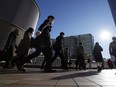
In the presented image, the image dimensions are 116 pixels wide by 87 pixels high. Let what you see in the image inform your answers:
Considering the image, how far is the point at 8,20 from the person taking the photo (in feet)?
53.2

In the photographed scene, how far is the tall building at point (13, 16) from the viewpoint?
605 inches

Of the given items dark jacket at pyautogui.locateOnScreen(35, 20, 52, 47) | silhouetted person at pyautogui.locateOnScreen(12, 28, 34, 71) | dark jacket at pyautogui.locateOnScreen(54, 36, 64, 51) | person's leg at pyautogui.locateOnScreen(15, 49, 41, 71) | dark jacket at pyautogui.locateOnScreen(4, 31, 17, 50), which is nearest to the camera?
dark jacket at pyautogui.locateOnScreen(35, 20, 52, 47)

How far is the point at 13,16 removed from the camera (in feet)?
55.5

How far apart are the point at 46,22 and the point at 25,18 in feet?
46.7

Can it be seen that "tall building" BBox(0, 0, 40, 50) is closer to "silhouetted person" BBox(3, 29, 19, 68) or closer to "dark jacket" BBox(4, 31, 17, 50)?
"silhouetted person" BBox(3, 29, 19, 68)

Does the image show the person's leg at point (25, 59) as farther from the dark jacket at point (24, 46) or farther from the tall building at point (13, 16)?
the tall building at point (13, 16)

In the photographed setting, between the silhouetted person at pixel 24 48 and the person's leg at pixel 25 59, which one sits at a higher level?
the silhouetted person at pixel 24 48

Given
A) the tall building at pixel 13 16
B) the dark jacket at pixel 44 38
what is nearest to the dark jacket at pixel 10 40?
the dark jacket at pixel 44 38

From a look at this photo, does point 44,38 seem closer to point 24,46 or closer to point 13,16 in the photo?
point 24,46

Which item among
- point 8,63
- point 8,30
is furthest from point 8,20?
point 8,63

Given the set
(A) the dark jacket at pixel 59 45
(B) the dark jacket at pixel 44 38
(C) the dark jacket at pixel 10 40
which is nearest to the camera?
(B) the dark jacket at pixel 44 38

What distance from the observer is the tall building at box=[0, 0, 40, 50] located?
50.4 feet

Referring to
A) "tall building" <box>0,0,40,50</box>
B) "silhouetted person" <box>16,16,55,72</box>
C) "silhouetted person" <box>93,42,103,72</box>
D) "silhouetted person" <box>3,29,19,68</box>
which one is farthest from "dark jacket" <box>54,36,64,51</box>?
"tall building" <box>0,0,40,50</box>

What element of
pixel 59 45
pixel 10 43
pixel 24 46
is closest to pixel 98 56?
pixel 59 45
